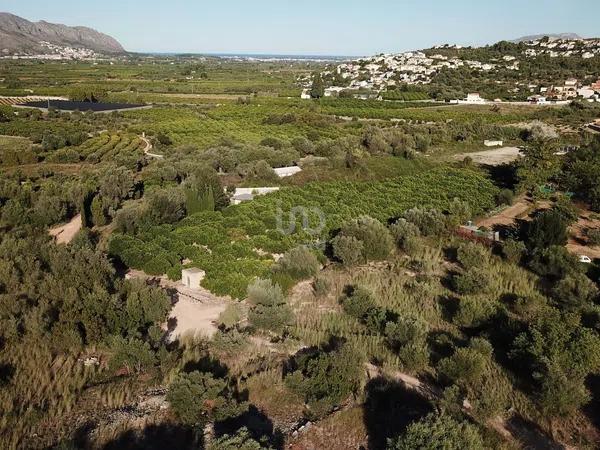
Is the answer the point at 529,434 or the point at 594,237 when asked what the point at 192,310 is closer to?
the point at 529,434

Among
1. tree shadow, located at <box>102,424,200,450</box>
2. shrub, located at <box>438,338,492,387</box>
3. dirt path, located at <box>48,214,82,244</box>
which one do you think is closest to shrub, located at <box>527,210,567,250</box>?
shrub, located at <box>438,338,492,387</box>

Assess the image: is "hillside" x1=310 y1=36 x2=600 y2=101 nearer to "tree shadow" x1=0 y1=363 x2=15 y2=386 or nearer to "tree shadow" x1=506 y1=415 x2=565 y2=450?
"tree shadow" x1=506 y1=415 x2=565 y2=450

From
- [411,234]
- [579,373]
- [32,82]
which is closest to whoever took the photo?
[579,373]

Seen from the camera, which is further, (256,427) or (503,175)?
(503,175)

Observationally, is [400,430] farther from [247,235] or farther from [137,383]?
[247,235]

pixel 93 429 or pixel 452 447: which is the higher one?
pixel 452 447

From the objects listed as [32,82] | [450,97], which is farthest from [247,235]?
[32,82]

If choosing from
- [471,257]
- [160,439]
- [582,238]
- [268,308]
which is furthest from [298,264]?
[582,238]
